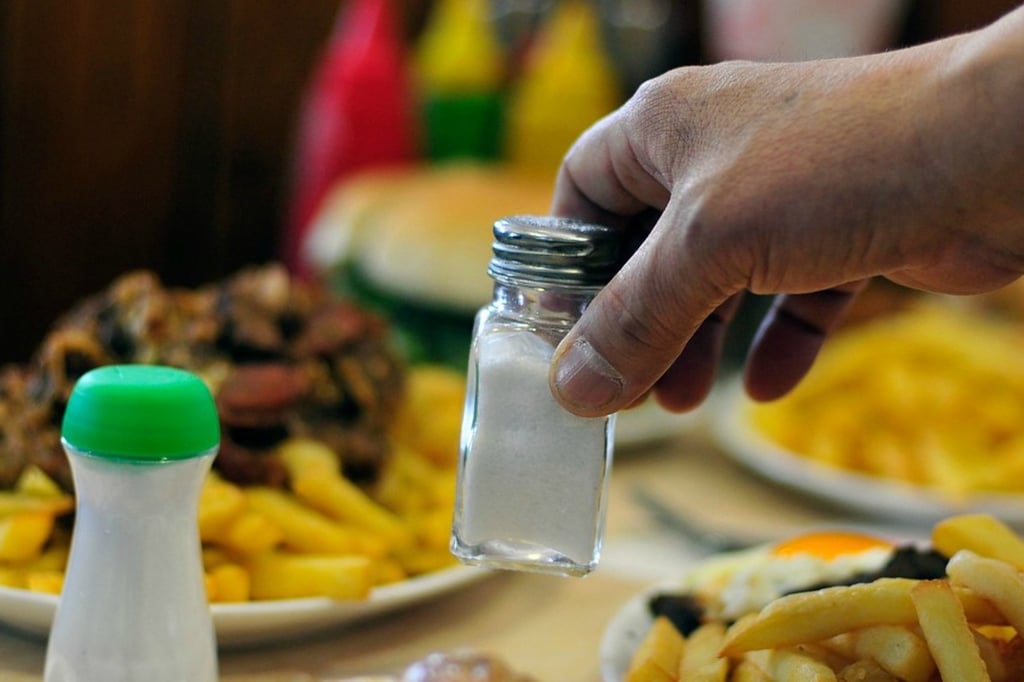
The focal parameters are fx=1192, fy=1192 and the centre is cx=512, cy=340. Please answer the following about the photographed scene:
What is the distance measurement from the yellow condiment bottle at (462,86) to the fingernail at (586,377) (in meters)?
1.80

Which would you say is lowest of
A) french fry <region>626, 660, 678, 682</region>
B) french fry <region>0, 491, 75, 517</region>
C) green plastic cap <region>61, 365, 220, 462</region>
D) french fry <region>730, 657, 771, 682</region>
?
french fry <region>0, 491, 75, 517</region>

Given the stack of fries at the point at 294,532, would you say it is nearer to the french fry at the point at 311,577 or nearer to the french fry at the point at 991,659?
the french fry at the point at 311,577

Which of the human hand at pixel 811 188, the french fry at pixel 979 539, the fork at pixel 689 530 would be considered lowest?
the fork at pixel 689 530

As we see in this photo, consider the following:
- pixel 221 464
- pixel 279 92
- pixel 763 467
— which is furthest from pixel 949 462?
pixel 279 92

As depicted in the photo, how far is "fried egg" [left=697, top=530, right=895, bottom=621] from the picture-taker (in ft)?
2.83

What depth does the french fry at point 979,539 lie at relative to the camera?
0.81 m

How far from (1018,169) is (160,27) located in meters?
1.92

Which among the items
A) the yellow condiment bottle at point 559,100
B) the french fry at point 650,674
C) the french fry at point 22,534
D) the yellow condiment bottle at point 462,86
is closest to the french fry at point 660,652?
the french fry at point 650,674

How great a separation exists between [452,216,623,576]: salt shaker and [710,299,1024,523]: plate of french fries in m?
0.82

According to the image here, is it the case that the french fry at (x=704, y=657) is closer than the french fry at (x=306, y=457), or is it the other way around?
the french fry at (x=704, y=657)

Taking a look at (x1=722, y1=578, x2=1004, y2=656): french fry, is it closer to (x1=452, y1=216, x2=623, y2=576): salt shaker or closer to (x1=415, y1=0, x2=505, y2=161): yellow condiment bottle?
(x1=452, y1=216, x2=623, y2=576): salt shaker

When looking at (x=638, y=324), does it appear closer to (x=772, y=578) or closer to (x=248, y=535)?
(x=772, y=578)

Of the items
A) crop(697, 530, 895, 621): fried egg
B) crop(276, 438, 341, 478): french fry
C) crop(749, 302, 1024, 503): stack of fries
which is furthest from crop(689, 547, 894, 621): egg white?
crop(749, 302, 1024, 503): stack of fries

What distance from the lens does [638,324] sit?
2.17ft
